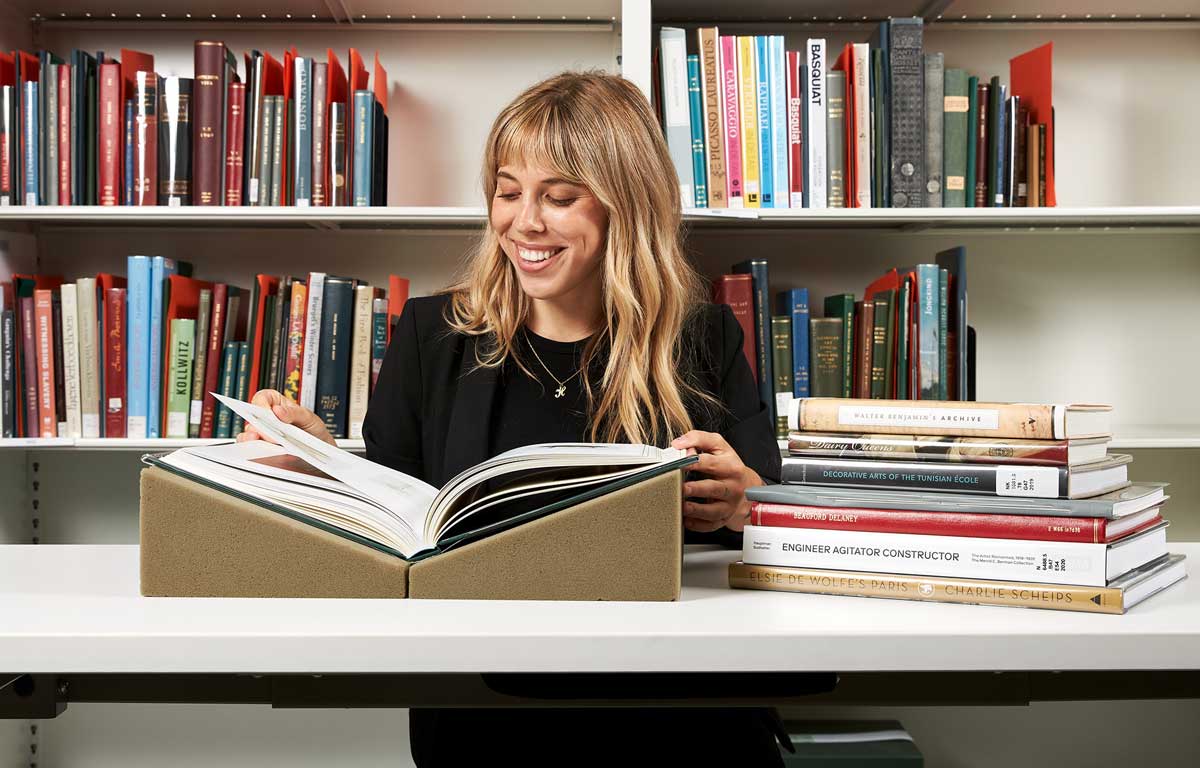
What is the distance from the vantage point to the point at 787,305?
1815 mm

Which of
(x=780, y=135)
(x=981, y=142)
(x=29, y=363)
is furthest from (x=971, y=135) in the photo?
(x=29, y=363)

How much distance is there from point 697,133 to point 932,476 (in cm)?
116

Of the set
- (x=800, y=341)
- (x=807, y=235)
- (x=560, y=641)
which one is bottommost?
(x=560, y=641)

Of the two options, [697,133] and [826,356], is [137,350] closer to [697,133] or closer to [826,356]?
[697,133]

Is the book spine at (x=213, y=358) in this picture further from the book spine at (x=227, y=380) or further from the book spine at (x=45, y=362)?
the book spine at (x=45, y=362)

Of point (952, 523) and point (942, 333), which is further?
point (942, 333)

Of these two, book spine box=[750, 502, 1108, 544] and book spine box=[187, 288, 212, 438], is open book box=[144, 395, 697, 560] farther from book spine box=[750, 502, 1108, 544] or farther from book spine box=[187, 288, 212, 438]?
book spine box=[187, 288, 212, 438]

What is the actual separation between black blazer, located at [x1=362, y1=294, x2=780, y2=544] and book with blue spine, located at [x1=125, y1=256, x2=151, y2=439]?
2.01ft

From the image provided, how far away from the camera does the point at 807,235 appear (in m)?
2.03

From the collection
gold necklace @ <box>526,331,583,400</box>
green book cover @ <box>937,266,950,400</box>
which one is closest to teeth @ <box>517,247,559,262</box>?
gold necklace @ <box>526,331,583,400</box>

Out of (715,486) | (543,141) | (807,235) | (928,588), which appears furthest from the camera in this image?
(807,235)

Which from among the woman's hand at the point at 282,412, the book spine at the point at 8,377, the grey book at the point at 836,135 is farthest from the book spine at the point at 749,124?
the book spine at the point at 8,377

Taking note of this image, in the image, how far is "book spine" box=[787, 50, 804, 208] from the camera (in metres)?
1.72

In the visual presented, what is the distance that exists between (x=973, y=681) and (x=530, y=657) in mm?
266
